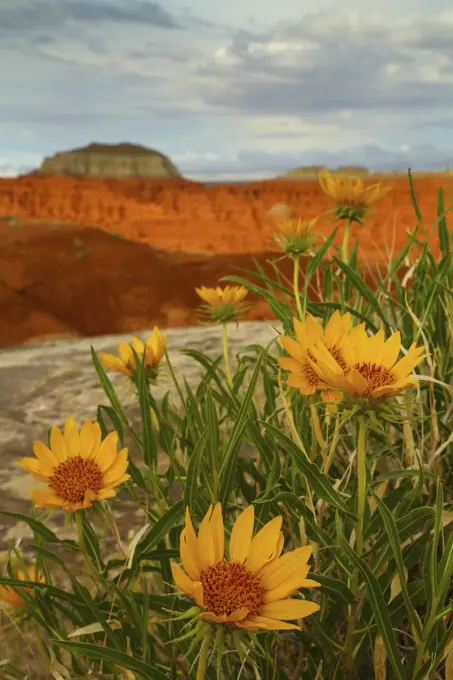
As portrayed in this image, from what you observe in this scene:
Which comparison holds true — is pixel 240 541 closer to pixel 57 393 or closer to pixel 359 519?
pixel 359 519

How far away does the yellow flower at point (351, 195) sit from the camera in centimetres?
113

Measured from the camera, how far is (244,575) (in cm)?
55

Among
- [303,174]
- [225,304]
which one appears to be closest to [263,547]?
[225,304]

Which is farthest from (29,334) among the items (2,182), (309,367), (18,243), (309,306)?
(2,182)

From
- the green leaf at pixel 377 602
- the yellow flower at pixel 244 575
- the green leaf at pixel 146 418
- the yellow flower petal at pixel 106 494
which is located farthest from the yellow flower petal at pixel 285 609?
the green leaf at pixel 146 418

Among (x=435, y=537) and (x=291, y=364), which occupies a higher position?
(x=291, y=364)

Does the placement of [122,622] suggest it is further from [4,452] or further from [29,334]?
[29,334]

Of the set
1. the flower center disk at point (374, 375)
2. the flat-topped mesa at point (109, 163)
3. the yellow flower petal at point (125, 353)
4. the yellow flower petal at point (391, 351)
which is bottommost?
the yellow flower petal at point (125, 353)

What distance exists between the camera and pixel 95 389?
176 cm

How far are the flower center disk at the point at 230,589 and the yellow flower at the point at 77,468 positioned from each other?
17 cm

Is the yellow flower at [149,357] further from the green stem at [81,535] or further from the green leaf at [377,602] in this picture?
the green leaf at [377,602]

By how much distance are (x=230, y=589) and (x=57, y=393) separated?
4.30ft

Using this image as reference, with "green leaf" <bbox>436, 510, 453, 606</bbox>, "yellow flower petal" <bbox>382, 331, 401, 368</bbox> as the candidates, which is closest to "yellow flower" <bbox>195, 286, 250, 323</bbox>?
"yellow flower petal" <bbox>382, 331, 401, 368</bbox>

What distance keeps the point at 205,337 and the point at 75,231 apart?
16.9ft
